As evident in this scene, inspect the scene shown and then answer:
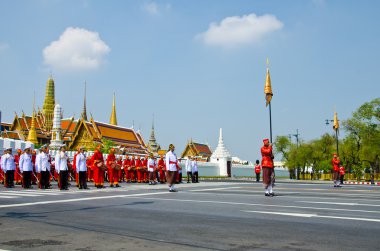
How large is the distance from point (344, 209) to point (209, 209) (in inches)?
116

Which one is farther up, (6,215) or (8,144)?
(8,144)

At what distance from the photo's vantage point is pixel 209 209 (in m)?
9.44

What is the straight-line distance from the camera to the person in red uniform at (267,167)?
13.7 m

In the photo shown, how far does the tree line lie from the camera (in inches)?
1764

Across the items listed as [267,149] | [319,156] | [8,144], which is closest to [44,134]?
[319,156]

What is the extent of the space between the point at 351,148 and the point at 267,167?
3992 cm

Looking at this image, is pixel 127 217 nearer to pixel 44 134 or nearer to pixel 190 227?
pixel 190 227

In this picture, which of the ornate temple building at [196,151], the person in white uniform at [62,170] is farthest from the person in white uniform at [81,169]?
the ornate temple building at [196,151]

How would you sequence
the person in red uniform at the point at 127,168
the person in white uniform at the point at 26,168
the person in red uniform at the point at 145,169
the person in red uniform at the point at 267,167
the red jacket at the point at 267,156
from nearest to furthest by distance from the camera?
the person in red uniform at the point at 267,167 → the red jacket at the point at 267,156 → the person in white uniform at the point at 26,168 → the person in red uniform at the point at 127,168 → the person in red uniform at the point at 145,169

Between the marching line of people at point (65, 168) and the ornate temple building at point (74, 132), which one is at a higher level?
the ornate temple building at point (74, 132)

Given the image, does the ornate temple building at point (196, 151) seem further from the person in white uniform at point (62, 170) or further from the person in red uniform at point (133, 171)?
the person in white uniform at point (62, 170)

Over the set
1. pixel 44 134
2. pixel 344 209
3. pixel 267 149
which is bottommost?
pixel 344 209

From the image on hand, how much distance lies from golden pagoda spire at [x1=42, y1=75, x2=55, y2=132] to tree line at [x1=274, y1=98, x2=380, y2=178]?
5463 centimetres

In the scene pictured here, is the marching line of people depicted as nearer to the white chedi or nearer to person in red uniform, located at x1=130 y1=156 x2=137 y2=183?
person in red uniform, located at x1=130 y1=156 x2=137 y2=183
